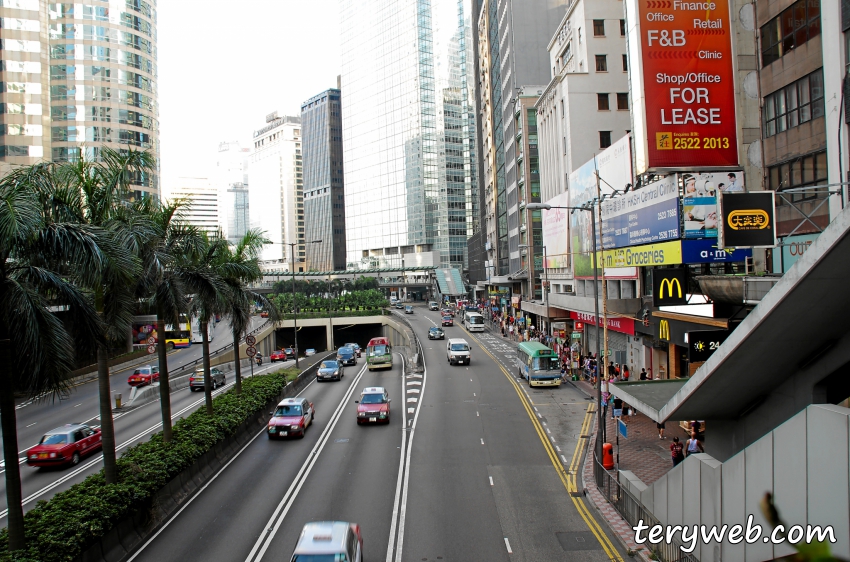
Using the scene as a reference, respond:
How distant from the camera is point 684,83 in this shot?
86.6 feet

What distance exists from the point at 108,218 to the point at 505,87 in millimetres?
74453

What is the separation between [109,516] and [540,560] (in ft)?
33.3

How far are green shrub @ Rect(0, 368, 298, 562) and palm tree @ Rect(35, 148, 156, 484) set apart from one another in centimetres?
89

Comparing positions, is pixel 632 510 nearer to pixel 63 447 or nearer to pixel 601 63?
pixel 63 447

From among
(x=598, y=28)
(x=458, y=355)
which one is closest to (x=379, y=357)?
(x=458, y=355)

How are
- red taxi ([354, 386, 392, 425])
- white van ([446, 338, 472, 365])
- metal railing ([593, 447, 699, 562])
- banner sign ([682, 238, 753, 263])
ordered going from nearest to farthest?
metal railing ([593, 447, 699, 562])
banner sign ([682, 238, 753, 263])
red taxi ([354, 386, 392, 425])
white van ([446, 338, 472, 365])

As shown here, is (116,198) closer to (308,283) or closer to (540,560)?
(540,560)

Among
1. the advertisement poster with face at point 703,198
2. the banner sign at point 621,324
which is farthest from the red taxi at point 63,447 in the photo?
the advertisement poster with face at point 703,198

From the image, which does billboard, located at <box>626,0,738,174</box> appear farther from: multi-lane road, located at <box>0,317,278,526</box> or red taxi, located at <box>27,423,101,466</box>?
red taxi, located at <box>27,423,101,466</box>

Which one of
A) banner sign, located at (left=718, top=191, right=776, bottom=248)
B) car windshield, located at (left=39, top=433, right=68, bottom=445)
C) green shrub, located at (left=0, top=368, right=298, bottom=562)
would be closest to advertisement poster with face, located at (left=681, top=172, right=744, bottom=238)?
banner sign, located at (left=718, top=191, right=776, bottom=248)

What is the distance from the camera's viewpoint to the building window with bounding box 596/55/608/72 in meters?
47.3

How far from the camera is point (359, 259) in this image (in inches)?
6575

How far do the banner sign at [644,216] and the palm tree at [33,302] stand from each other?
20.0 meters

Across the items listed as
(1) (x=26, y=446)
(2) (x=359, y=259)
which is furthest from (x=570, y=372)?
(2) (x=359, y=259)
